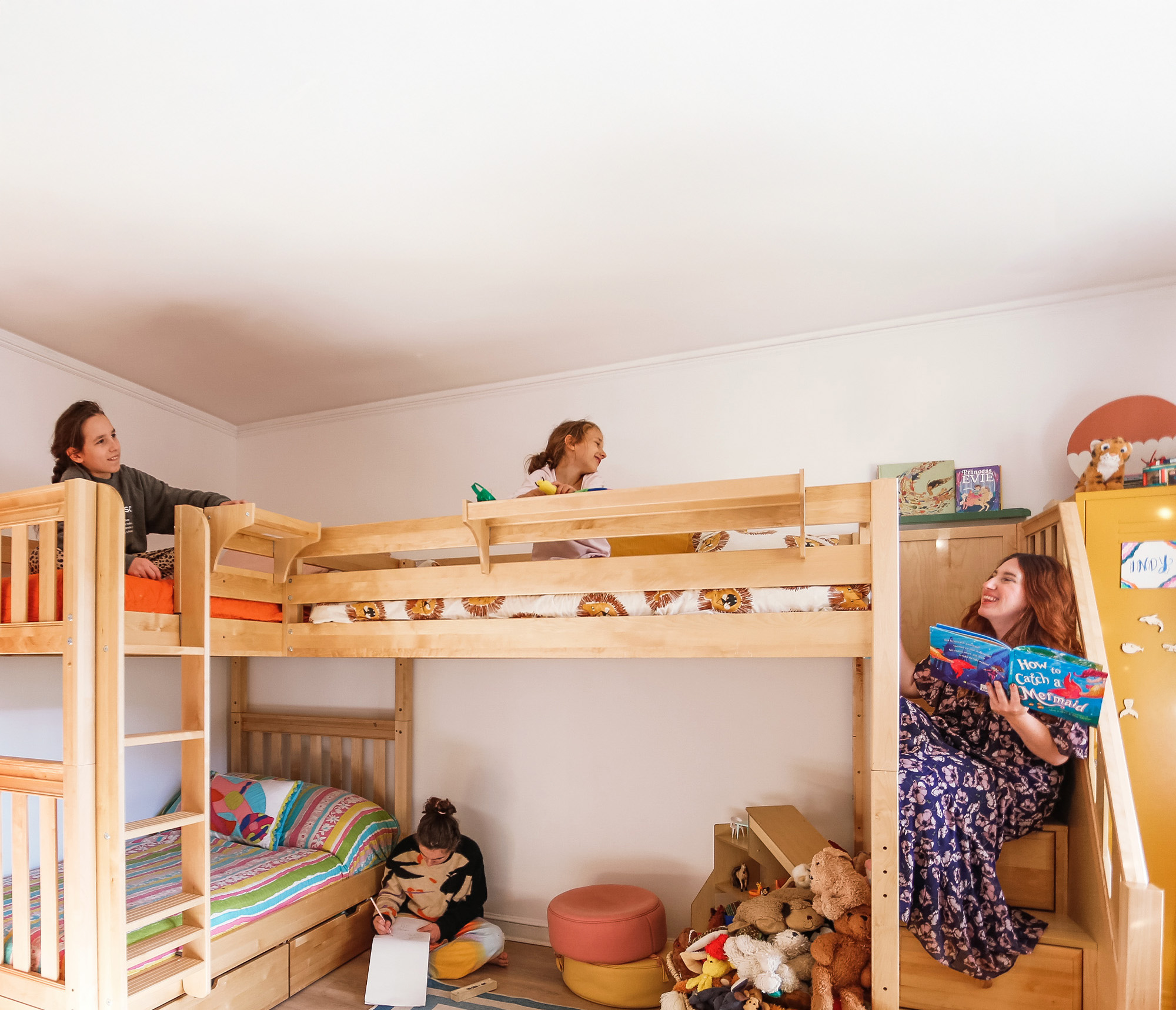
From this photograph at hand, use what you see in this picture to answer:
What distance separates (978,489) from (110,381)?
3.67m

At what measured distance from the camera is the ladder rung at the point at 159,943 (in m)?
2.02

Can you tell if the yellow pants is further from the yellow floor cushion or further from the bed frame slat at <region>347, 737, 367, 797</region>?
the bed frame slat at <region>347, 737, 367, 797</region>

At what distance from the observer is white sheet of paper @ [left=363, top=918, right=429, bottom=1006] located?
2.71 metres

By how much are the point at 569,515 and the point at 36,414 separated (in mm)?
2472

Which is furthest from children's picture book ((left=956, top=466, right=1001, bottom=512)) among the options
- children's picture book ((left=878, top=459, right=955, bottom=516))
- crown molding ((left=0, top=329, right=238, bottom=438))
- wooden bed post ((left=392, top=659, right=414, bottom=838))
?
crown molding ((left=0, top=329, right=238, bottom=438))

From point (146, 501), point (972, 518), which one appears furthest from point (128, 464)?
point (972, 518)

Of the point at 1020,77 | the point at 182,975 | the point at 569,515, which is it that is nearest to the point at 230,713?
the point at 182,975

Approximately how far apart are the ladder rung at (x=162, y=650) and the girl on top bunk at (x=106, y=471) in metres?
0.35

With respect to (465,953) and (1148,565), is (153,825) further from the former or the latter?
(1148,565)

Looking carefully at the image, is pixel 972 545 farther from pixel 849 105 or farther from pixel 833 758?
pixel 849 105

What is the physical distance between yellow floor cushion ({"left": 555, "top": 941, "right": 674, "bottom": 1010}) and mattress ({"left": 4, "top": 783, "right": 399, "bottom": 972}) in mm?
1083

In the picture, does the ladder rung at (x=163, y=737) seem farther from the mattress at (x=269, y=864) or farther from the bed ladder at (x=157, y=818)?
the mattress at (x=269, y=864)

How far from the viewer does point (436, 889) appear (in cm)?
313

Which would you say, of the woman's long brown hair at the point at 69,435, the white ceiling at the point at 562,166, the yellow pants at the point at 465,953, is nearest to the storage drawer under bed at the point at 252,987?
the yellow pants at the point at 465,953
